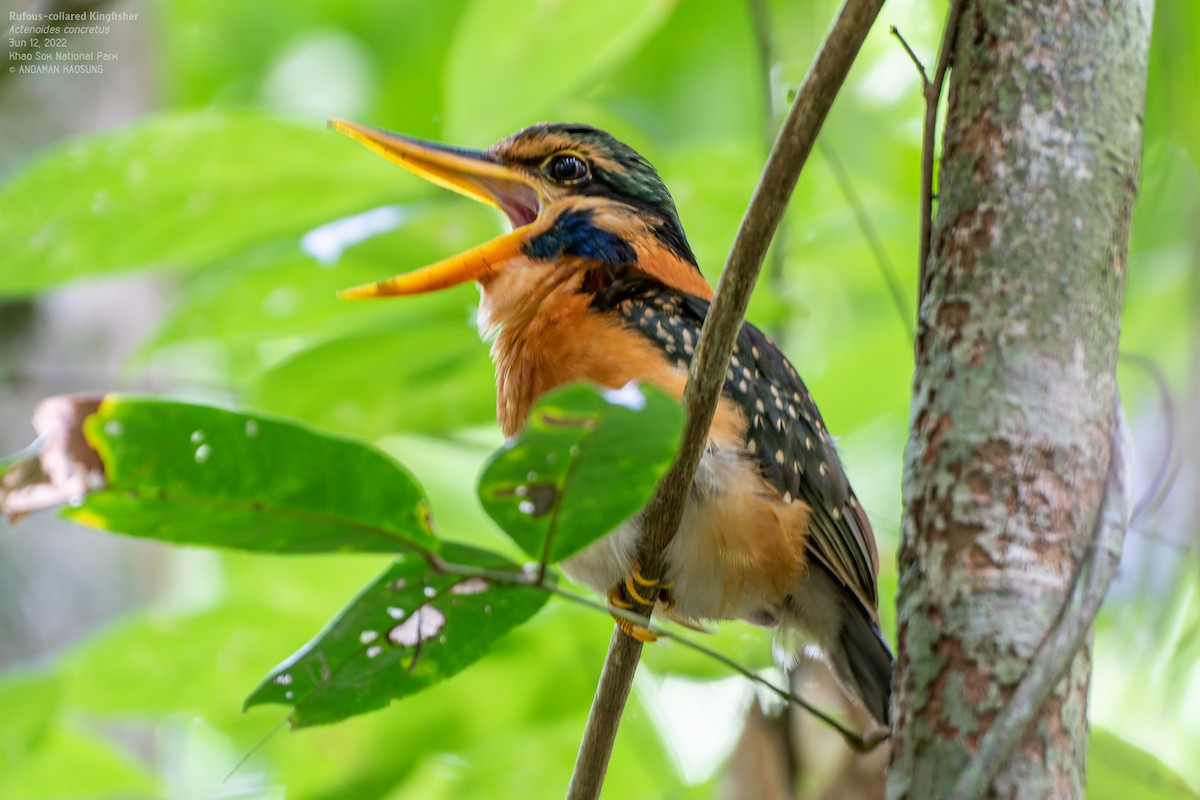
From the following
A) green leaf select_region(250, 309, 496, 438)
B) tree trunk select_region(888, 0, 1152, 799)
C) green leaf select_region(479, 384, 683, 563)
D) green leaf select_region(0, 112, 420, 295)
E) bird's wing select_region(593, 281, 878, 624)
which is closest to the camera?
green leaf select_region(479, 384, 683, 563)

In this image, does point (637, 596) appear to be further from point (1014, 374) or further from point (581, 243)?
point (1014, 374)

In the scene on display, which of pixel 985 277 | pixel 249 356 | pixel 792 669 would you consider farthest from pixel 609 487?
pixel 249 356

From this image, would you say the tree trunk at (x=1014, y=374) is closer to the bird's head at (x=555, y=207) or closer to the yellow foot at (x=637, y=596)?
the yellow foot at (x=637, y=596)

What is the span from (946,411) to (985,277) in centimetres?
17

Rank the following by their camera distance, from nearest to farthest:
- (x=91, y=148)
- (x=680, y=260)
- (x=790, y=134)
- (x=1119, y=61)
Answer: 1. (x=790, y=134)
2. (x=1119, y=61)
3. (x=91, y=148)
4. (x=680, y=260)

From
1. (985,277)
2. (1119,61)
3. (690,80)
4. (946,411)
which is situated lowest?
(946,411)

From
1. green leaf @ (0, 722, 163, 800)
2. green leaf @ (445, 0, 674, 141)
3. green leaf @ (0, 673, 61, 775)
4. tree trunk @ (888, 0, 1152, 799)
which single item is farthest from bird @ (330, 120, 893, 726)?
green leaf @ (0, 722, 163, 800)

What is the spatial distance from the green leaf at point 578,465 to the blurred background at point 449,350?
0.68 metres

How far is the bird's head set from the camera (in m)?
2.28

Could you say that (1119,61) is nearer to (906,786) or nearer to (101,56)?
(906,786)

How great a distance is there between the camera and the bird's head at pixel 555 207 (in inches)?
89.9

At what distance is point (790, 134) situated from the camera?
4.34ft

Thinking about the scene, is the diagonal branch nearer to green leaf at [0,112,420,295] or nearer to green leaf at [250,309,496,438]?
green leaf at [250,309,496,438]

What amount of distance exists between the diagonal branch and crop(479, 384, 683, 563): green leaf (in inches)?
11.7
